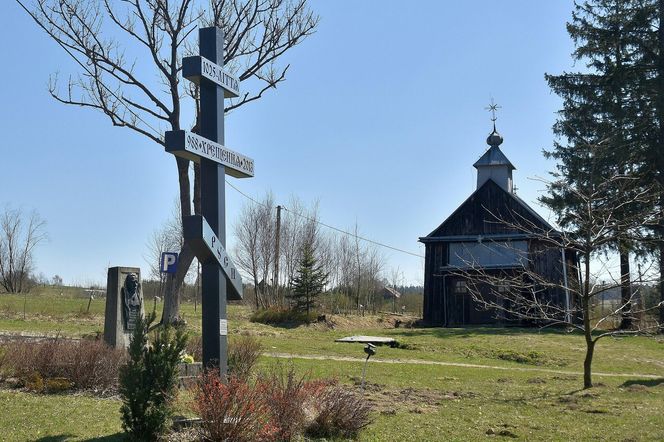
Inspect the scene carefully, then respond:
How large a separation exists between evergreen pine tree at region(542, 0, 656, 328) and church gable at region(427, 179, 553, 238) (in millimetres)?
1917

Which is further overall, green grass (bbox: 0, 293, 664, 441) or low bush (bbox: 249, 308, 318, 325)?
low bush (bbox: 249, 308, 318, 325)

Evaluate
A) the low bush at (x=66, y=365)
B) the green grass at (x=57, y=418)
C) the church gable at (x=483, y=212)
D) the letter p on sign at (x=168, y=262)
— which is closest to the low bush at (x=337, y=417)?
the green grass at (x=57, y=418)

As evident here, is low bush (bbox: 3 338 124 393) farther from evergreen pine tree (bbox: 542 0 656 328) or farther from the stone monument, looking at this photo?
evergreen pine tree (bbox: 542 0 656 328)

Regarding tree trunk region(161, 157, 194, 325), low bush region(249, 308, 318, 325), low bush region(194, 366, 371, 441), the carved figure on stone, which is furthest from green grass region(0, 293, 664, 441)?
low bush region(249, 308, 318, 325)

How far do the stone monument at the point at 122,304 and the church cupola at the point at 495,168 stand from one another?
92.6ft

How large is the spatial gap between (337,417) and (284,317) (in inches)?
908

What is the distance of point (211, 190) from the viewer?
962 centimetres

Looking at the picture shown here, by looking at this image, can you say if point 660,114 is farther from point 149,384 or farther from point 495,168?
point 149,384

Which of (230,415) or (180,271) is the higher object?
(180,271)

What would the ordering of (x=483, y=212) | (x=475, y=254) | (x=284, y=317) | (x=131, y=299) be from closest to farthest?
(x=131, y=299) < (x=284, y=317) < (x=475, y=254) < (x=483, y=212)

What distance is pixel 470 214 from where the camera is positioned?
128 ft

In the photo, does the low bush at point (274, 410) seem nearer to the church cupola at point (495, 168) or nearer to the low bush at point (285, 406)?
the low bush at point (285, 406)

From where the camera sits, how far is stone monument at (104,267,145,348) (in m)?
15.2

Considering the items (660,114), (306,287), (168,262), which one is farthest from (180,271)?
(660,114)
